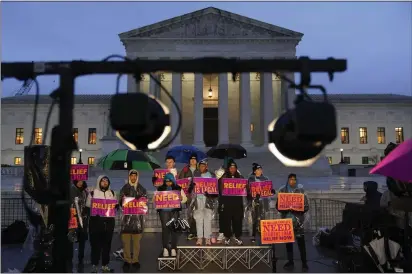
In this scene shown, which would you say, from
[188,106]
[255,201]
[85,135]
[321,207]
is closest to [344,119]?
[188,106]

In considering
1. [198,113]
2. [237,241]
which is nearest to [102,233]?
[237,241]

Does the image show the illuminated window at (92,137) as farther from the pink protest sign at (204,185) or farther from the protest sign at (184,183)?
the pink protest sign at (204,185)

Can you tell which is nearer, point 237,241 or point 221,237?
point 237,241

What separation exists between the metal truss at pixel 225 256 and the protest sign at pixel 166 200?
2.96 ft

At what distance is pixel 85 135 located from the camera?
61.3 m

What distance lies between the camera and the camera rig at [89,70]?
3062 millimetres

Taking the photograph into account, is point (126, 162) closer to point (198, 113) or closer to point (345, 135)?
point (198, 113)

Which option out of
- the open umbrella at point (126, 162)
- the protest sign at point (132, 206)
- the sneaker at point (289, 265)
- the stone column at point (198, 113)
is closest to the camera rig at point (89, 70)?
the protest sign at point (132, 206)

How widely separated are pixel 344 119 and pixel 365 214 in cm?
5807

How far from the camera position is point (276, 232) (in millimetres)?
8094

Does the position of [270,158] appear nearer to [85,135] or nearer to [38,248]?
[38,248]

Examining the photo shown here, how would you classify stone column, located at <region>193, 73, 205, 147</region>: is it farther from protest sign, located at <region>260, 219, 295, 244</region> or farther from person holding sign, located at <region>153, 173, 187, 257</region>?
protest sign, located at <region>260, 219, 295, 244</region>

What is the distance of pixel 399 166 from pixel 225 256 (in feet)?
12.4

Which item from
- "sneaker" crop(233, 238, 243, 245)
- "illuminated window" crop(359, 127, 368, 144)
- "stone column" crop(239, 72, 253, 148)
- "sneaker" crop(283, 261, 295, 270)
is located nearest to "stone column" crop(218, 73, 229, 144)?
"stone column" crop(239, 72, 253, 148)
